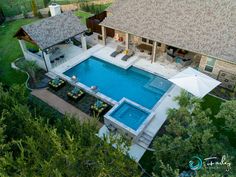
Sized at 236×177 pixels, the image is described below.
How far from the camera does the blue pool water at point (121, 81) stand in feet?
80.5

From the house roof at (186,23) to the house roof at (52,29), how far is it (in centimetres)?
471

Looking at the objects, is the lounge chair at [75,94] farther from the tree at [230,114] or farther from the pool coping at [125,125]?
the tree at [230,114]

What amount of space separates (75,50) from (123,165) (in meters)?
24.5

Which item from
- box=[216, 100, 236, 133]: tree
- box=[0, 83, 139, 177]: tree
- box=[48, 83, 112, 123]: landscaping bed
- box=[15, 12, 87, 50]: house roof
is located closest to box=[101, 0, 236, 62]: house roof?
box=[15, 12, 87, 50]: house roof

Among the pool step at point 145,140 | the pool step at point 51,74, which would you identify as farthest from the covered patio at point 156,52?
the pool step at point 145,140

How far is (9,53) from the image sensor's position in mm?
31609

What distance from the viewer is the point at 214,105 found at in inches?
900

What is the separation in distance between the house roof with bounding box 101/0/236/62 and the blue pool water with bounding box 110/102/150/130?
9.69m

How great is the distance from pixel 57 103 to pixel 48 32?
954 centimetres

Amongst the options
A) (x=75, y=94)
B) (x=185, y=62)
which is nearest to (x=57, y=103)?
(x=75, y=94)

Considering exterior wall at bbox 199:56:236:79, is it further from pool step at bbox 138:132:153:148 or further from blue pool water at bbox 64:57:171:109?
pool step at bbox 138:132:153:148

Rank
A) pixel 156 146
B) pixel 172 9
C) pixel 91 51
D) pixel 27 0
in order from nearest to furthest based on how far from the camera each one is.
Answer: pixel 156 146 < pixel 172 9 < pixel 91 51 < pixel 27 0

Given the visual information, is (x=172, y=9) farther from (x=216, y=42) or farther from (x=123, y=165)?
(x=123, y=165)

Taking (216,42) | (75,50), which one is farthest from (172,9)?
(75,50)
